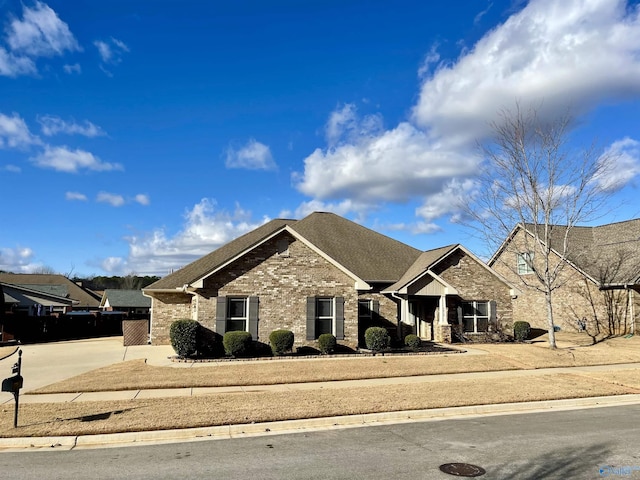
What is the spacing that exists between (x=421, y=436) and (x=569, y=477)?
105 inches

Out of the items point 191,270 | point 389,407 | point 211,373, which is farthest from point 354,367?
point 191,270

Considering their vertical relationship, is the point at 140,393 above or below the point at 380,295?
below

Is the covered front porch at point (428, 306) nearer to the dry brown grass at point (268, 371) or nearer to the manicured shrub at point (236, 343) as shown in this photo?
the dry brown grass at point (268, 371)

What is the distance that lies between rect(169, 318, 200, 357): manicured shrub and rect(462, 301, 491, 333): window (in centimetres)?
1375

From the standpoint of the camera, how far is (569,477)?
650cm

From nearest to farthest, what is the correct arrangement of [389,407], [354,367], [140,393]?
1. [389,407]
2. [140,393]
3. [354,367]

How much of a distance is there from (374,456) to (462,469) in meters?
1.33

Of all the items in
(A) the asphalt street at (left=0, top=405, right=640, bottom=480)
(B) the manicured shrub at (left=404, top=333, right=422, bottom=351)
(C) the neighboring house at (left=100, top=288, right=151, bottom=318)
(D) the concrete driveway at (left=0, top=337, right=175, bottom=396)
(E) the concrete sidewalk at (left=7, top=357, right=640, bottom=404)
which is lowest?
(A) the asphalt street at (left=0, top=405, right=640, bottom=480)

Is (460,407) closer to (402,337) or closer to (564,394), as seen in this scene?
(564,394)

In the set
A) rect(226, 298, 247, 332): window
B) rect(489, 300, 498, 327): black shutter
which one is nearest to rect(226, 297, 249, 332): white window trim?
rect(226, 298, 247, 332): window

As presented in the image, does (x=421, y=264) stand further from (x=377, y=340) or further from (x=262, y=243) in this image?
(x=262, y=243)

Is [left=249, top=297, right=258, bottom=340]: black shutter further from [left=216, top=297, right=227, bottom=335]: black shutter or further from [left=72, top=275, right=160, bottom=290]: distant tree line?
[left=72, top=275, right=160, bottom=290]: distant tree line

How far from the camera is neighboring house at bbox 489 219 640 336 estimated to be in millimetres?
25875

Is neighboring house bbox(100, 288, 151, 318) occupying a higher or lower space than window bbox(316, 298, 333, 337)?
higher
